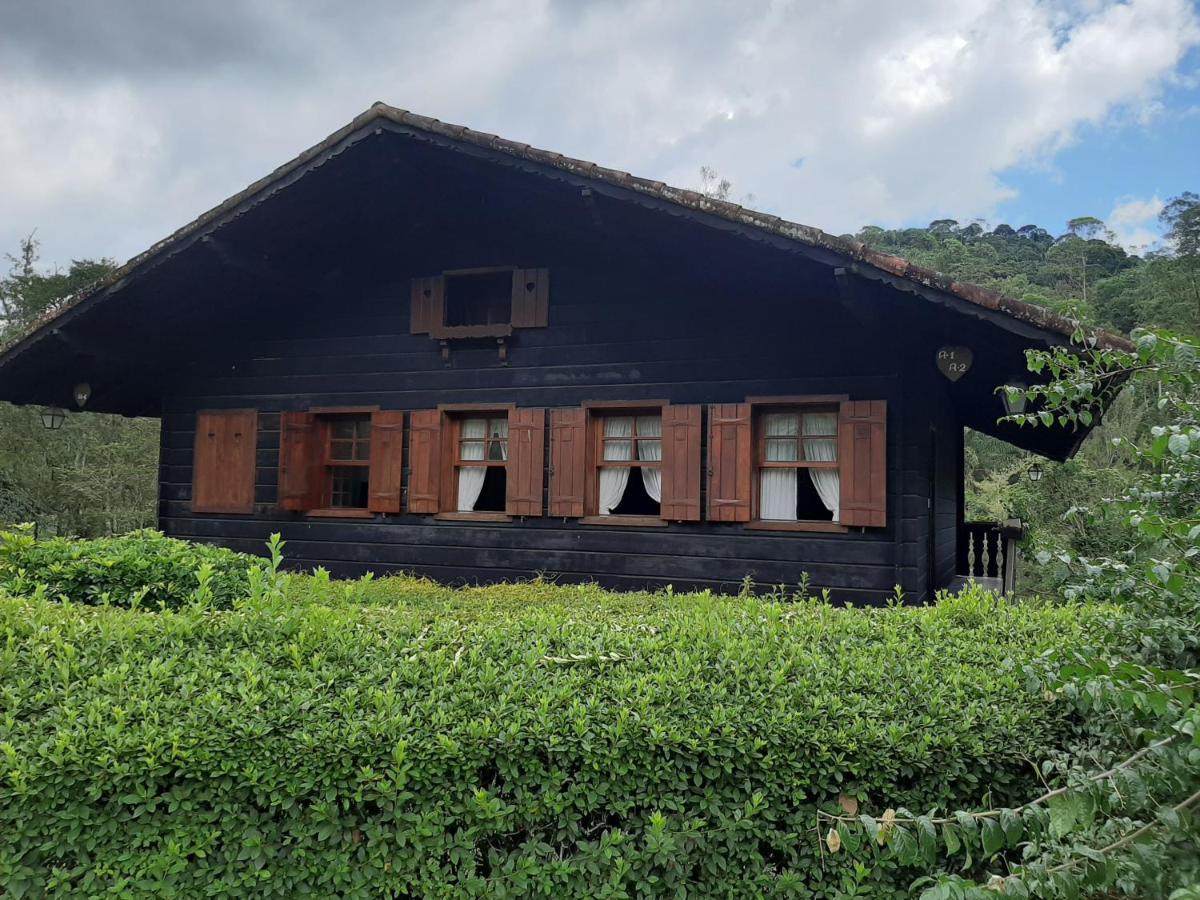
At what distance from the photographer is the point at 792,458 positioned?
7.59 metres

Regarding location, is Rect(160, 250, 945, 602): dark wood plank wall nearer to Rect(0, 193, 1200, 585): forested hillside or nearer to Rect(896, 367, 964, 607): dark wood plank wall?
Rect(896, 367, 964, 607): dark wood plank wall

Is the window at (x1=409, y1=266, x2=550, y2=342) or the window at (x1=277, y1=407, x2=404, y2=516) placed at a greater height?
the window at (x1=409, y1=266, x2=550, y2=342)

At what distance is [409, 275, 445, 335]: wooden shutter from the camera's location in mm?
8930

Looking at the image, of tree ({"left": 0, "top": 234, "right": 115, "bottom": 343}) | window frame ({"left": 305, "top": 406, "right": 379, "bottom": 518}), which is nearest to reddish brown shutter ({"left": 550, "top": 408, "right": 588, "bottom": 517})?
window frame ({"left": 305, "top": 406, "right": 379, "bottom": 518})

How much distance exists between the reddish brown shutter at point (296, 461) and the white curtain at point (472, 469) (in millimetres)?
1960

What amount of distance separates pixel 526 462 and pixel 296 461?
3.00 m

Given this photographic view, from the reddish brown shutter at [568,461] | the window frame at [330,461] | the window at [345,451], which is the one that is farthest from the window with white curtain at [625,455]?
the window at [345,451]

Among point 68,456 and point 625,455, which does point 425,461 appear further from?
point 68,456

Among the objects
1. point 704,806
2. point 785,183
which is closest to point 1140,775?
point 704,806

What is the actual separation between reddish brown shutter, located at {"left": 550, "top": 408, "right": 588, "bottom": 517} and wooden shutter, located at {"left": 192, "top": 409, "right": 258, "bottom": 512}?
404cm

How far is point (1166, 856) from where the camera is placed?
62.3 inches

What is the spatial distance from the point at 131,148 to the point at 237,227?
429 inches

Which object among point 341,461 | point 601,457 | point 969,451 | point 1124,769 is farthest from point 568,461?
point 969,451

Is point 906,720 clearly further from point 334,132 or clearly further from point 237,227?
point 237,227
